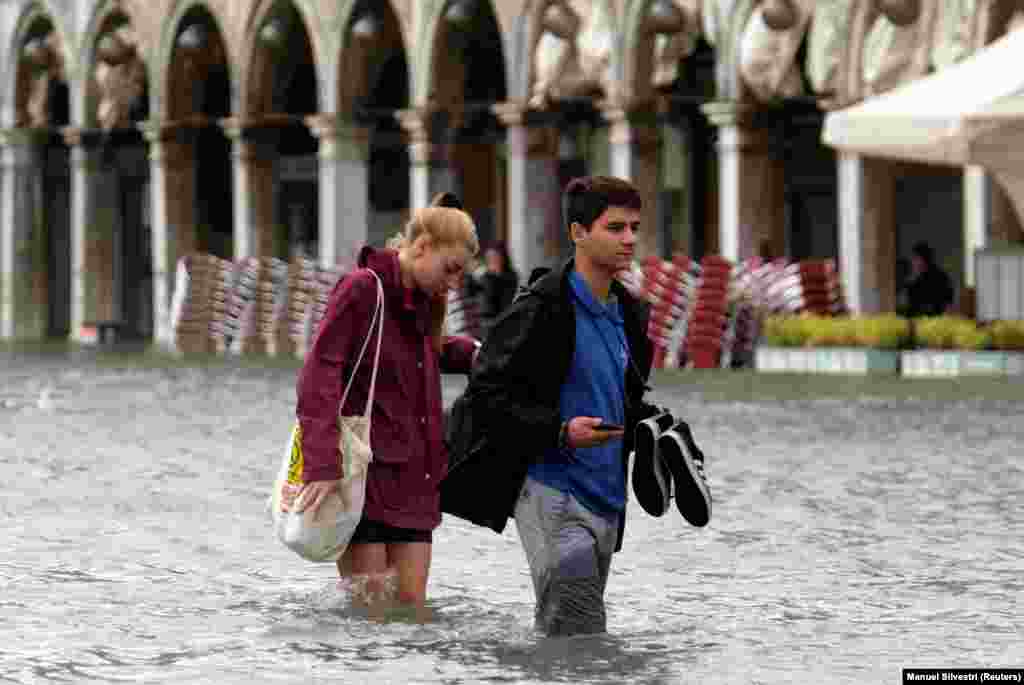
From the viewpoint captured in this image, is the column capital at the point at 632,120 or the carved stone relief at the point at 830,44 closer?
the carved stone relief at the point at 830,44

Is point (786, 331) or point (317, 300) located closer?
point (786, 331)

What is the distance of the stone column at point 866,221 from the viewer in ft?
98.6

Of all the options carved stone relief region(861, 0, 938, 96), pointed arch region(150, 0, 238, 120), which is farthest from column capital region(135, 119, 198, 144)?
carved stone relief region(861, 0, 938, 96)

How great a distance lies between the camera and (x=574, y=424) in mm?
8070

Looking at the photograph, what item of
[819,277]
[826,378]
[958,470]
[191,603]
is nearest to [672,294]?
[819,277]

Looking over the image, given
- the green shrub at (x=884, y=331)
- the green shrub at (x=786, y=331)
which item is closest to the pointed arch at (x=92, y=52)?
the green shrub at (x=786, y=331)

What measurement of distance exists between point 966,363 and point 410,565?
1875 centimetres

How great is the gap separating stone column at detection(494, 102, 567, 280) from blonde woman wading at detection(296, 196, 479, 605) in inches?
1014

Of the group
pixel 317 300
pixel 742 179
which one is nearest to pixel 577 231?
pixel 742 179

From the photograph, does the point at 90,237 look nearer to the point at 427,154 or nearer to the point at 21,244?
the point at 21,244

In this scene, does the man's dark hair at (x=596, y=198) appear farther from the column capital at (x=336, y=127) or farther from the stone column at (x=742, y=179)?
the column capital at (x=336, y=127)

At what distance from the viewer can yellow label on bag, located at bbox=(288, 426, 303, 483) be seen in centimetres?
872

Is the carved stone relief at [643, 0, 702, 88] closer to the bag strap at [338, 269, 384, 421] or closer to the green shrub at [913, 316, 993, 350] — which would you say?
the green shrub at [913, 316, 993, 350]

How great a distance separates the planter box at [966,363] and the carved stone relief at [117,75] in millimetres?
18379
